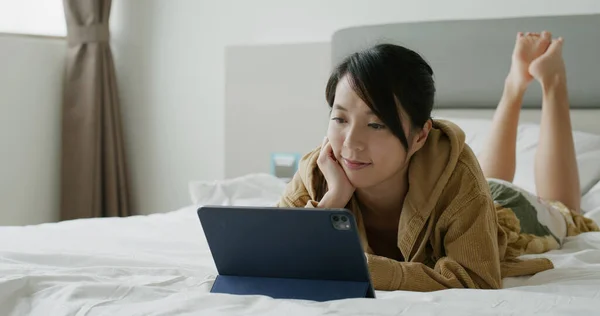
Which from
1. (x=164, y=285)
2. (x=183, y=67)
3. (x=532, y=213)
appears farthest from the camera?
(x=183, y=67)

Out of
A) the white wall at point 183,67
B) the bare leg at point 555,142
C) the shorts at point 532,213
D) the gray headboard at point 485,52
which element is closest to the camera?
the shorts at point 532,213

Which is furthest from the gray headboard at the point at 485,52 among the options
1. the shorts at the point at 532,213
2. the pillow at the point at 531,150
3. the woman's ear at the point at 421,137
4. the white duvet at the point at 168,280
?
the woman's ear at the point at 421,137

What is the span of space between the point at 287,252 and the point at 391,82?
373 millimetres

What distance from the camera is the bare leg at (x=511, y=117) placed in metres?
2.49

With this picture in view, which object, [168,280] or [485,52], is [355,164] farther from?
[485,52]

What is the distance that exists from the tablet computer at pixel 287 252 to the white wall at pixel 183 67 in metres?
2.22

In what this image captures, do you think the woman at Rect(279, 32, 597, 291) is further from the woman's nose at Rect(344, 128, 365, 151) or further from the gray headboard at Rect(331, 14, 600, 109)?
the gray headboard at Rect(331, 14, 600, 109)

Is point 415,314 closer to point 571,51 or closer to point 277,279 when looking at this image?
point 277,279

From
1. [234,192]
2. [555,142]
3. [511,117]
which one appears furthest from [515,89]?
[234,192]

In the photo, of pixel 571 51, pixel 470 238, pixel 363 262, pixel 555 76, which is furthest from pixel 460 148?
pixel 571 51

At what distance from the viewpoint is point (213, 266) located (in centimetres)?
174

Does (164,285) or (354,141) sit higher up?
(354,141)

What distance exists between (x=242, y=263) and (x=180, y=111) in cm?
253

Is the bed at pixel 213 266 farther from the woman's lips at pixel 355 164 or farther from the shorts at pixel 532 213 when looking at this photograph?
the woman's lips at pixel 355 164
